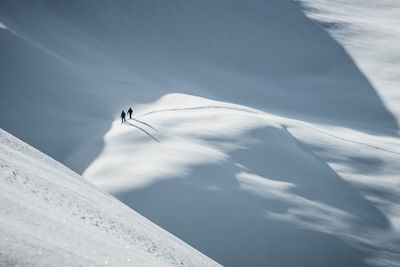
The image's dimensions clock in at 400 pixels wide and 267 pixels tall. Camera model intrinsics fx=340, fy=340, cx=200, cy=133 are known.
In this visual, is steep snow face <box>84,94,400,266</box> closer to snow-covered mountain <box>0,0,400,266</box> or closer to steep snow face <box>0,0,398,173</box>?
snow-covered mountain <box>0,0,400,266</box>

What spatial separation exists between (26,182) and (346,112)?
14.0 meters

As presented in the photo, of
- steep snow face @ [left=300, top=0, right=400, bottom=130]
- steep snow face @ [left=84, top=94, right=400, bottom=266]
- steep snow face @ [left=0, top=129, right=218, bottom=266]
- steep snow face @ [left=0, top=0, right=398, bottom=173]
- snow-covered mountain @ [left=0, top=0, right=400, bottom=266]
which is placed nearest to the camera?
steep snow face @ [left=0, top=129, right=218, bottom=266]

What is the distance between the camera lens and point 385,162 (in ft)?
27.4

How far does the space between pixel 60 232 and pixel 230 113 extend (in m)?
8.15

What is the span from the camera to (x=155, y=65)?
1655 centimetres

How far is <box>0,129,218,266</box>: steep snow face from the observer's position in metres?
1.12

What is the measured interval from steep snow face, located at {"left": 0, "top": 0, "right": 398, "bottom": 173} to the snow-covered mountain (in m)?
0.08

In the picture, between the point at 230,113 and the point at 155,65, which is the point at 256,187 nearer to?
the point at 230,113

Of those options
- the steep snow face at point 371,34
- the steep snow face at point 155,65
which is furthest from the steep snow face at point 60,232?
the steep snow face at point 371,34

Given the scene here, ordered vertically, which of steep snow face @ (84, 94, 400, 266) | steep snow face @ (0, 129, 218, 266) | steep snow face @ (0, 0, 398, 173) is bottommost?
steep snow face @ (0, 129, 218, 266)

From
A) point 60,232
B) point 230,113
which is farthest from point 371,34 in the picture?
point 60,232

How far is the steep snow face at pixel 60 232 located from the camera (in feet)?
3.66

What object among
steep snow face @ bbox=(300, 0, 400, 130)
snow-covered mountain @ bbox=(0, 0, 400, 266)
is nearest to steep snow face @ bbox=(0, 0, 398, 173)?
snow-covered mountain @ bbox=(0, 0, 400, 266)

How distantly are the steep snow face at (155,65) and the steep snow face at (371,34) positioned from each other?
23.8 inches
